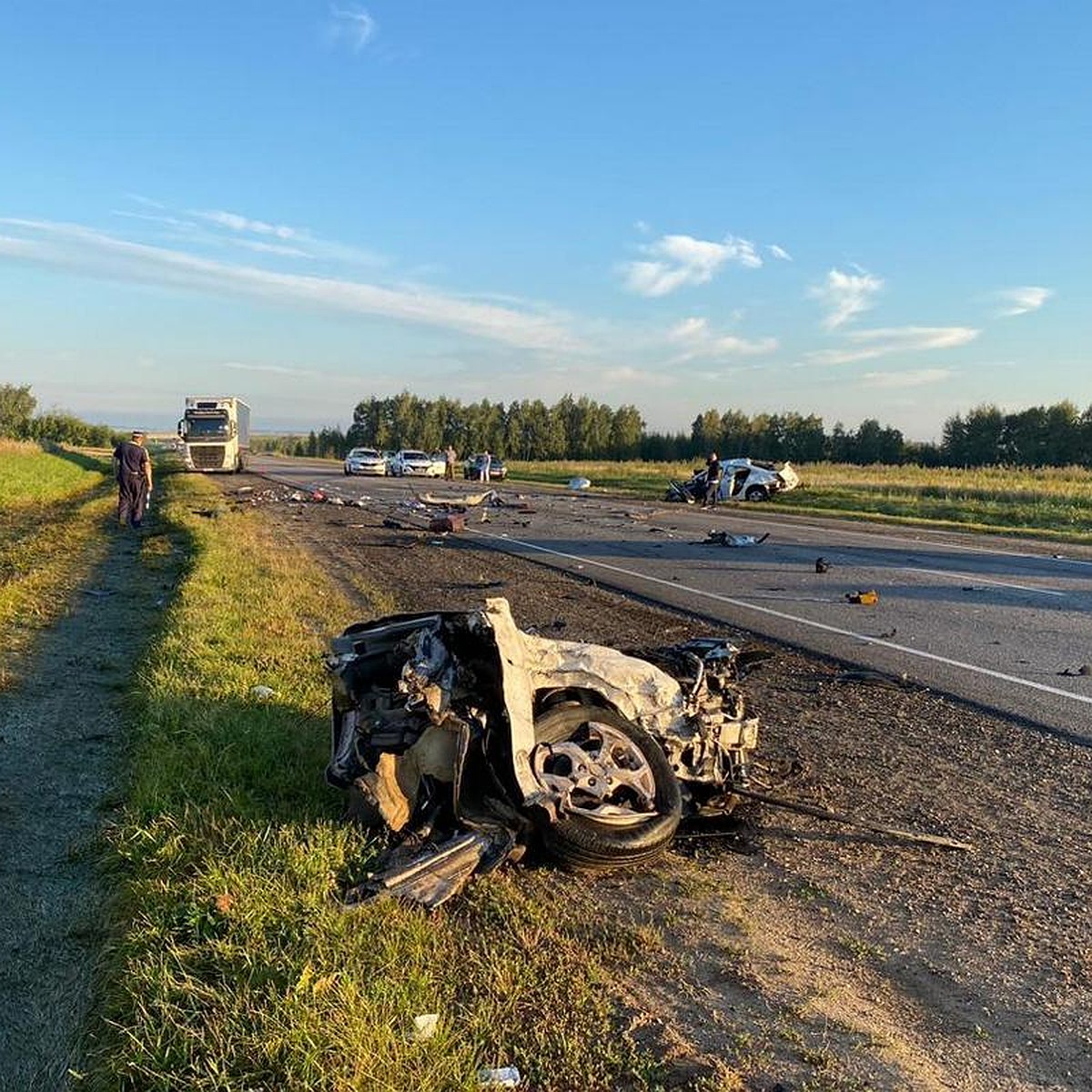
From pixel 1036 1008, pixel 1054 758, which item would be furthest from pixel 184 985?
pixel 1054 758

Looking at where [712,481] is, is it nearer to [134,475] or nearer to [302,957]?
[134,475]

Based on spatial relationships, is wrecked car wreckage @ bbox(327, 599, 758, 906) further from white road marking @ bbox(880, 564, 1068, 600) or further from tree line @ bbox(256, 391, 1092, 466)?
tree line @ bbox(256, 391, 1092, 466)

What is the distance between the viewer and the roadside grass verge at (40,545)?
27.8 ft

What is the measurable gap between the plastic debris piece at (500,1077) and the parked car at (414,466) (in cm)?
4626

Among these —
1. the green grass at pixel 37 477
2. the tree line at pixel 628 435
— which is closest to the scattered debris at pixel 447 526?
the green grass at pixel 37 477

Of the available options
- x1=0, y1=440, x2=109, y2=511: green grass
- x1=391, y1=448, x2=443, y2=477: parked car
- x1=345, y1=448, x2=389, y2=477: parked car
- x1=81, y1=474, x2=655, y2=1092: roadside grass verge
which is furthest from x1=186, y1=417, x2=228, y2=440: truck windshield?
x1=81, y1=474, x2=655, y2=1092: roadside grass verge

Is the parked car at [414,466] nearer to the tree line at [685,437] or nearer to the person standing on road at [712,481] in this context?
the person standing on road at [712,481]

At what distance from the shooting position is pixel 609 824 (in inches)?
149

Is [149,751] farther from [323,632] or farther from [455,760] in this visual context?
[323,632]

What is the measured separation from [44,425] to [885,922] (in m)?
107

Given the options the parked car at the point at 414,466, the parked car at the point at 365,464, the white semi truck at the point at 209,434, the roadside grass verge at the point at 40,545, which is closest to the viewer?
the roadside grass verge at the point at 40,545

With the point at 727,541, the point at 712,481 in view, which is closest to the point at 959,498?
the point at 712,481

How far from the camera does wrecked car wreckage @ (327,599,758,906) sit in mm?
3682

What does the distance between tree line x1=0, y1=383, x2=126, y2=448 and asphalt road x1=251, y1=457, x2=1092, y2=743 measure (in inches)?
3311
